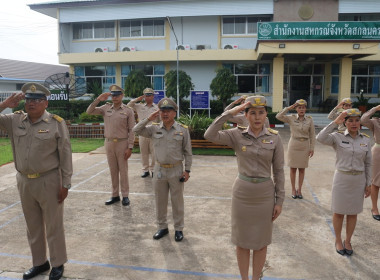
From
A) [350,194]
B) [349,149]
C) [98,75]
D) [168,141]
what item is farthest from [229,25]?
[350,194]

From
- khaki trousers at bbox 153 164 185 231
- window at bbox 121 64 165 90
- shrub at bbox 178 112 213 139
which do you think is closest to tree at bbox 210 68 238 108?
window at bbox 121 64 165 90

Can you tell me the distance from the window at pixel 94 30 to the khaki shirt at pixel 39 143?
24.0 metres

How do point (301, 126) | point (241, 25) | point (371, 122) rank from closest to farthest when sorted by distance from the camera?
point (371, 122)
point (301, 126)
point (241, 25)

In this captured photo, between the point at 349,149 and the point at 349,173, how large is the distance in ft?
1.02

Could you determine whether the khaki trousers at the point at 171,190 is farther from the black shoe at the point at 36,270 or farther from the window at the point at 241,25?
the window at the point at 241,25

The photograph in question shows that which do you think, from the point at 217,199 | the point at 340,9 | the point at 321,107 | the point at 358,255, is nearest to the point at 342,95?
the point at 321,107

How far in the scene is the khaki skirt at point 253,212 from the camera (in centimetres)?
321

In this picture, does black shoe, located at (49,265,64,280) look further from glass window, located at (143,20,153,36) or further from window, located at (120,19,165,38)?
glass window, located at (143,20,153,36)

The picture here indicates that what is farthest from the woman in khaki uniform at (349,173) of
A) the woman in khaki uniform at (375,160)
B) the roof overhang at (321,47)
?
the roof overhang at (321,47)

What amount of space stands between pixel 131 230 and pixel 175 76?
51.4ft

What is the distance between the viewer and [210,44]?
2423 cm

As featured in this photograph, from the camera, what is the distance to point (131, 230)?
495cm

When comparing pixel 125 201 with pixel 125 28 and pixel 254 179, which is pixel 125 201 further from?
pixel 125 28

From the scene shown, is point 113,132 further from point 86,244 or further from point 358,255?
point 358,255
